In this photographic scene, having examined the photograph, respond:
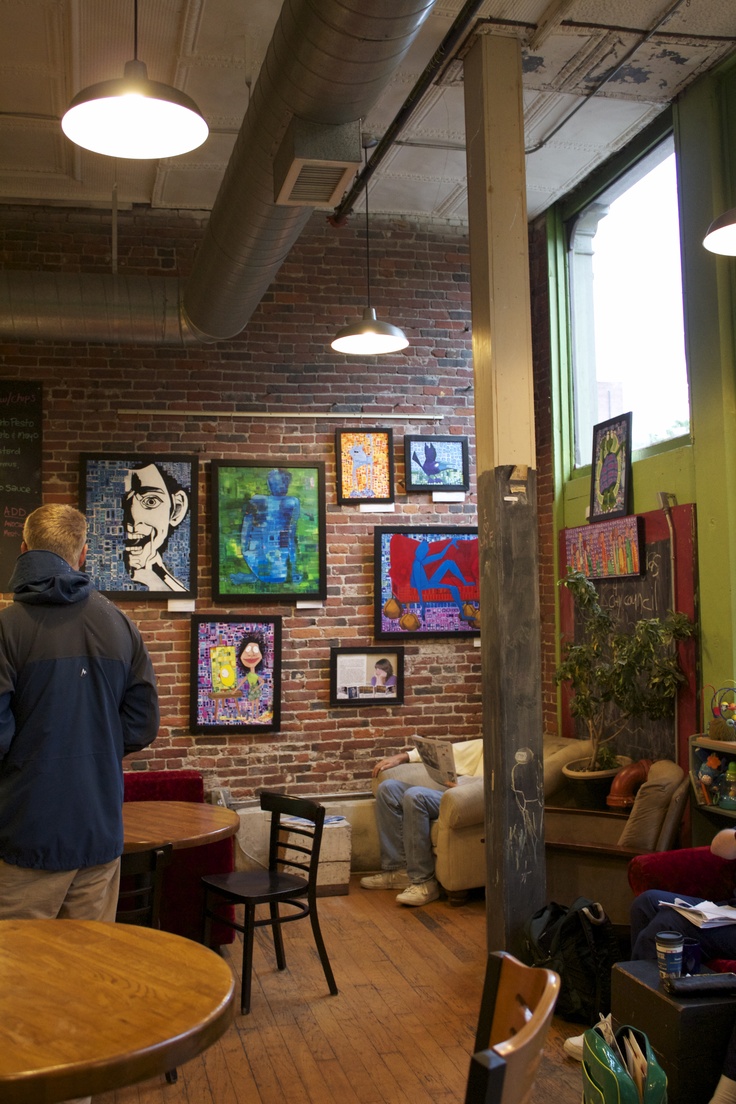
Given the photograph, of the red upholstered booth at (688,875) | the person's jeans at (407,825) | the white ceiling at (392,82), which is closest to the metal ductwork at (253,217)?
the white ceiling at (392,82)

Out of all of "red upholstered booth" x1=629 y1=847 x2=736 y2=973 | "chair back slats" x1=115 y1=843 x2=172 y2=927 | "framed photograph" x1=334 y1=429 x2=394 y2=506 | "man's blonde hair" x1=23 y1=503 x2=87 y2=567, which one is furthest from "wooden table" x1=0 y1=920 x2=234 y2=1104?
"framed photograph" x1=334 y1=429 x2=394 y2=506

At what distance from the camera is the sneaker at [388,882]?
6.13 meters

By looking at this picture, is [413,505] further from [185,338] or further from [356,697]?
[185,338]

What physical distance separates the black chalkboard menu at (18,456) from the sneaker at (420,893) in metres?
3.17

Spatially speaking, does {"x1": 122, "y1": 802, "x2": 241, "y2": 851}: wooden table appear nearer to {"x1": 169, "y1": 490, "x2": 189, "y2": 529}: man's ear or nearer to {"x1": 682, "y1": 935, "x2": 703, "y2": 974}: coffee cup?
A: {"x1": 682, "y1": 935, "x2": 703, "y2": 974}: coffee cup

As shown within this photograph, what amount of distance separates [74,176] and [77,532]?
12.7 ft

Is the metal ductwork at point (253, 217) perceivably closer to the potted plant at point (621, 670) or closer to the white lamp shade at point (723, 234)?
the white lamp shade at point (723, 234)

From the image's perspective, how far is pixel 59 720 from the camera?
109 inches

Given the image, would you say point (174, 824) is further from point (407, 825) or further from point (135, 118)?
point (135, 118)

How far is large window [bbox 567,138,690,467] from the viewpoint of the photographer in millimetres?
5523

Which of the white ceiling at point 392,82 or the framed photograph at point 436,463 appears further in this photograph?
the framed photograph at point 436,463

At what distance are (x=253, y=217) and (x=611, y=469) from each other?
2617 millimetres

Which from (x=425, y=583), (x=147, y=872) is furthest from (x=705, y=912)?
(x=425, y=583)

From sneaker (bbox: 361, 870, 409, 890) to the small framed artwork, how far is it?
7.18ft
